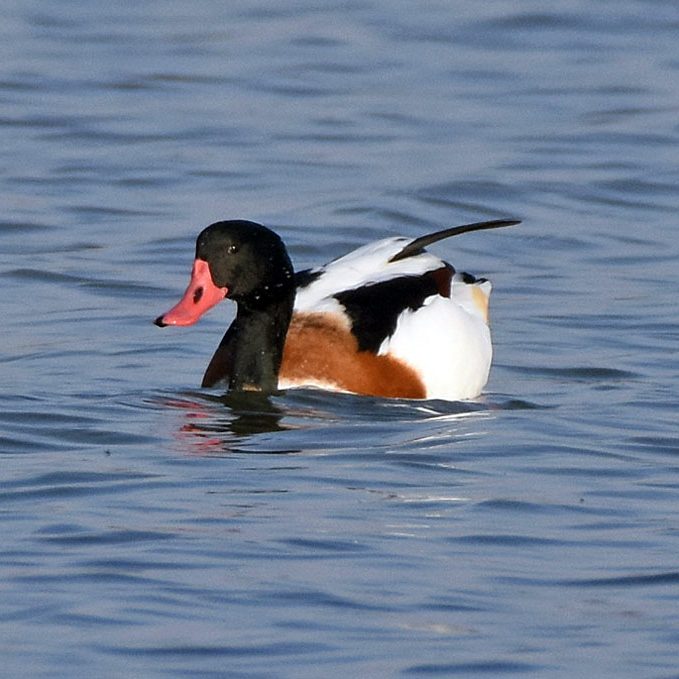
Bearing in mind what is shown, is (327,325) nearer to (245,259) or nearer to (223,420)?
(245,259)

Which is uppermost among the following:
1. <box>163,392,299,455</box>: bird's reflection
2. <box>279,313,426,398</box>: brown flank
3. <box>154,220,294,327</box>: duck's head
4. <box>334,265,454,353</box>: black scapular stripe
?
<box>154,220,294,327</box>: duck's head

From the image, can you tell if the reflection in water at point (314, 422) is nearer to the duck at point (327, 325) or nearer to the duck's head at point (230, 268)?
the duck at point (327, 325)

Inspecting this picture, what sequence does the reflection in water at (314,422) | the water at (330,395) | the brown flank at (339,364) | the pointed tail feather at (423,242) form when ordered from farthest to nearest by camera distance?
the pointed tail feather at (423,242) → the brown flank at (339,364) → the reflection in water at (314,422) → the water at (330,395)

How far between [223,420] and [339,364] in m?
0.63

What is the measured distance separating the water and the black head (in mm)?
505

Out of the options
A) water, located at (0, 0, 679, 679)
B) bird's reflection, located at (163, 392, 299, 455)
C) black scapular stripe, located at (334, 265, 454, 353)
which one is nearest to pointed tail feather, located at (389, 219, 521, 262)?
black scapular stripe, located at (334, 265, 454, 353)

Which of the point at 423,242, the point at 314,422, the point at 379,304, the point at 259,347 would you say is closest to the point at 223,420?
the point at 314,422

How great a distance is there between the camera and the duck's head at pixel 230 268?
9.00 metres

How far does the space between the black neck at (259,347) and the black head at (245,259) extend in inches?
2.2

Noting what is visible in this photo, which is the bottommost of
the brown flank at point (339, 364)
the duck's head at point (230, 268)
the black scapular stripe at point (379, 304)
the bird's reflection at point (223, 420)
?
the bird's reflection at point (223, 420)

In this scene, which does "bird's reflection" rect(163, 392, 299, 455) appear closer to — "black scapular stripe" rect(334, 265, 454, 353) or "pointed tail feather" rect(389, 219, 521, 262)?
"black scapular stripe" rect(334, 265, 454, 353)

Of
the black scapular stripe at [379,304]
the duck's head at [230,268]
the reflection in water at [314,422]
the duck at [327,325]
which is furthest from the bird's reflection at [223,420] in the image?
the black scapular stripe at [379,304]

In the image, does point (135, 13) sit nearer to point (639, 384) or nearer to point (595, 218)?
point (595, 218)

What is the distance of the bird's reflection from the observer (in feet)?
27.1
